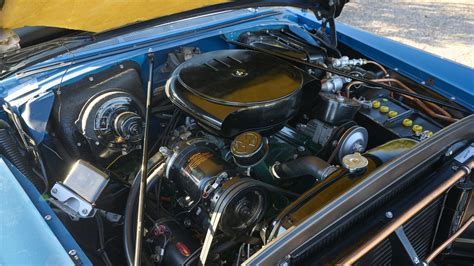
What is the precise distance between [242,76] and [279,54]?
0.30m

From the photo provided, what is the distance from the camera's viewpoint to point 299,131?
1627 millimetres

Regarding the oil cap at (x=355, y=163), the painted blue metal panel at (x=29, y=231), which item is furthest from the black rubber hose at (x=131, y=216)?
the oil cap at (x=355, y=163)

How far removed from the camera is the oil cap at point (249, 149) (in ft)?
4.23

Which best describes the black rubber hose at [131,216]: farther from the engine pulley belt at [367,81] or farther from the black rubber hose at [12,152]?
the engine pulley belt at [367,81]

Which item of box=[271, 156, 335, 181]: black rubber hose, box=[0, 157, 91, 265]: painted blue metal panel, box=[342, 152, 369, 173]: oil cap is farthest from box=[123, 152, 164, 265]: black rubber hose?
box=[342, 152, 369, 173]: oil cap

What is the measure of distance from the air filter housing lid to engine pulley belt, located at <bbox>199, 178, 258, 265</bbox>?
208 millimetres

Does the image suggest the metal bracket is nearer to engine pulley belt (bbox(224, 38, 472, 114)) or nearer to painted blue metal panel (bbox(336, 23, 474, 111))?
engine pulley belt (bbox(224, 38, 472, 114))

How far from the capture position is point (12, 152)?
4.74 ft

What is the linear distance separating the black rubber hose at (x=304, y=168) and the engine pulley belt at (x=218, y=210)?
0.76ft

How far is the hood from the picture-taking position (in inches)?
59.1

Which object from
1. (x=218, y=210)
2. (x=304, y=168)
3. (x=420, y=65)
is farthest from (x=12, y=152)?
(x=420, y=65)

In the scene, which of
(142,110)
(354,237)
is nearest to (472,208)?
(354,237)

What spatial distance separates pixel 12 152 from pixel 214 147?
2.22 ft

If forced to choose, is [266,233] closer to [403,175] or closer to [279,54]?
[403,175]
